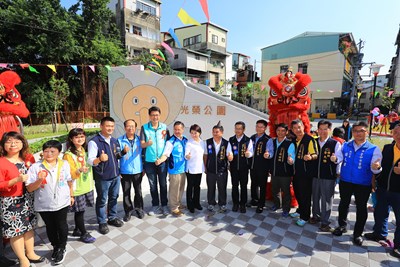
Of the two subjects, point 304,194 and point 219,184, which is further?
point 219,184

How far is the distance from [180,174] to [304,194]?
2033mm

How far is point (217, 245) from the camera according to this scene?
9.57 ft

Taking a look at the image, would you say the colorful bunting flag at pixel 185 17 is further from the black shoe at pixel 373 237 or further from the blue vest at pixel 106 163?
the black shoe at pixel 373 237

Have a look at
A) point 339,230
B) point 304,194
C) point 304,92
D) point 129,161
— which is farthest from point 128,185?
point 304,92

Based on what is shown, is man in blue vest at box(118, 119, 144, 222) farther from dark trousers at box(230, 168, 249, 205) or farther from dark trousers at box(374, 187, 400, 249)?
dark trousers at box(374, 187, 400, 249)

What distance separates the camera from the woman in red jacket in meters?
2.25

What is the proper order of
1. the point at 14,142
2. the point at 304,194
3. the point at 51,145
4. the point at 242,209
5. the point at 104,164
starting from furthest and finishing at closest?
the point at 242,209 < the point at 304,194 < the point at 104,164 < the point at 51,145 < the point at 14,142

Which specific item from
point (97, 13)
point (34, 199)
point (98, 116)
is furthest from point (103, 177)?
point (97, 13)

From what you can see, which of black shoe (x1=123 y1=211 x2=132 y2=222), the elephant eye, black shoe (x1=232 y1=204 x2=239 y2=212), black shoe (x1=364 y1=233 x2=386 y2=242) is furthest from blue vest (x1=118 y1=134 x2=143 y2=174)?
black shoe (x1=364 y1=233 x2=386 y2=242)

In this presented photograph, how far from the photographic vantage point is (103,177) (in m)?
3.03

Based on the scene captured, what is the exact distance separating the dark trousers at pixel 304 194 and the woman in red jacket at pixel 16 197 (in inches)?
143

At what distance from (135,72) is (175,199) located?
580 cm

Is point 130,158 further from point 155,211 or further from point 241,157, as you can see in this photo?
point 241,157

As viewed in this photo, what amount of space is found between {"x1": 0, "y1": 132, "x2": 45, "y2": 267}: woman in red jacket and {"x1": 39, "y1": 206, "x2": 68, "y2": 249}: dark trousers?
6.7 inches
